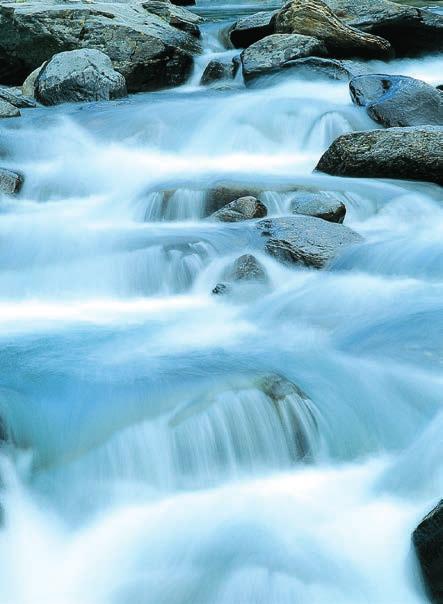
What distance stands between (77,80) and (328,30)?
13.0 ft

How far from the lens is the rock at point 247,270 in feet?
20.5

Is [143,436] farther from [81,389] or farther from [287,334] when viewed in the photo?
[287,334]

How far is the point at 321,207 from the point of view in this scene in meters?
7.29

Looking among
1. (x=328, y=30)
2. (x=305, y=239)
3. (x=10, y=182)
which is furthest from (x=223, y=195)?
(x=328, y=30)

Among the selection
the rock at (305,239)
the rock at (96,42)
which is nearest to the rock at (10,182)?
the rock at (305,239)

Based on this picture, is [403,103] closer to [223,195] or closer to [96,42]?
[223,195]

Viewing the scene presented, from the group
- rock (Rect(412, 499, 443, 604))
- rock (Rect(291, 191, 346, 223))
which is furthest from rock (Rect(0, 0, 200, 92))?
rock (Rect(412, 499, 443, 604))

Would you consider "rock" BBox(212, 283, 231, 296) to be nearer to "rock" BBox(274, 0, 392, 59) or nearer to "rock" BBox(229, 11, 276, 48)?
"rock" BBox(274, 0, 392, 59)

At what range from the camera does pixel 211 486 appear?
3.82m

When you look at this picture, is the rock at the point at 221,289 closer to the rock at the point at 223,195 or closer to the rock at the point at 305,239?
the rock at the point at 305,239

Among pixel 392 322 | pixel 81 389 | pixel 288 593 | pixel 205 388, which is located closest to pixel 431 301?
pixel 392 322

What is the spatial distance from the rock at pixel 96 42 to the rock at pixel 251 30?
50.3 inches

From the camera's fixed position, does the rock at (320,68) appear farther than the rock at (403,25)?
No

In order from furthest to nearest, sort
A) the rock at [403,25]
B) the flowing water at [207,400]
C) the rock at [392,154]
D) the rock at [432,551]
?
the rock at [403,25] → the rock at [392,154] → the flowing water at [207,400] → the rock at [432,551]
